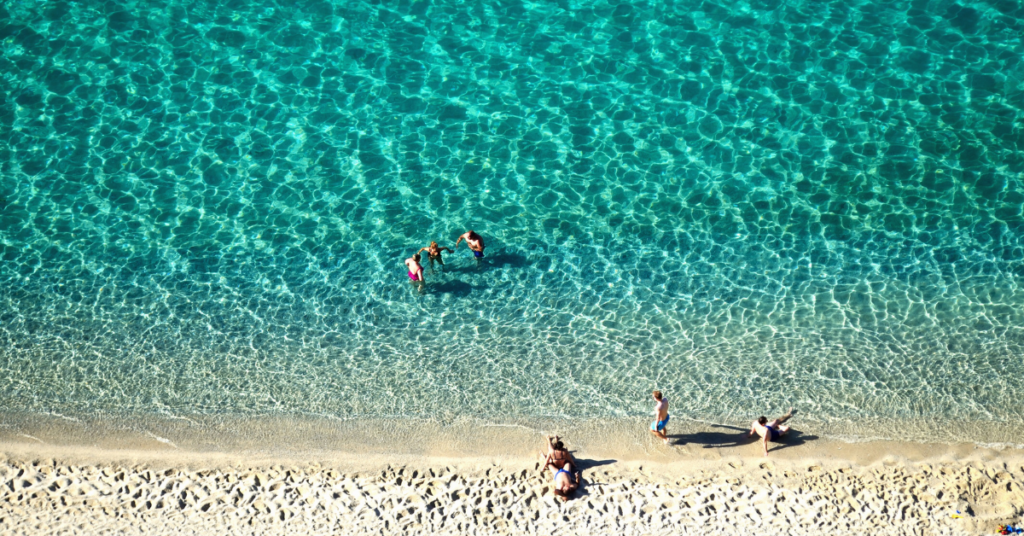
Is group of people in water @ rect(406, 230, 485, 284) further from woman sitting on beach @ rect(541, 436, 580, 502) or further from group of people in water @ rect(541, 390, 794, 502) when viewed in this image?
woman sitting on beach @ rect(541, 436, 580, 502)

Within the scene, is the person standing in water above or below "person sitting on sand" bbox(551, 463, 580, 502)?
below

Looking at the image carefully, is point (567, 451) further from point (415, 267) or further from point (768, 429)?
point (415, 267)

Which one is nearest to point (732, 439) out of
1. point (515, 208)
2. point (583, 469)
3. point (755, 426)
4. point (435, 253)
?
point (755, 426)

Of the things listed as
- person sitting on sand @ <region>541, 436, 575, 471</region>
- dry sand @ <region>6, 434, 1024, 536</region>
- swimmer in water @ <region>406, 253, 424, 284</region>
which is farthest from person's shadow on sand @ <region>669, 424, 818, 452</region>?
swimmer in water @ <region>406, 253, 424, 284</region>

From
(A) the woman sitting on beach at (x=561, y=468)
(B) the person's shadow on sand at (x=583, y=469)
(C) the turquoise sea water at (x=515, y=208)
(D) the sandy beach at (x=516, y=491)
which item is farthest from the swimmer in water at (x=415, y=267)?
(B) the person's shadow on sand at (x=583, y=469)

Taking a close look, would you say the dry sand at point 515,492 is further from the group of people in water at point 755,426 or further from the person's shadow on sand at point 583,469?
the group of people in water at point 755,426
